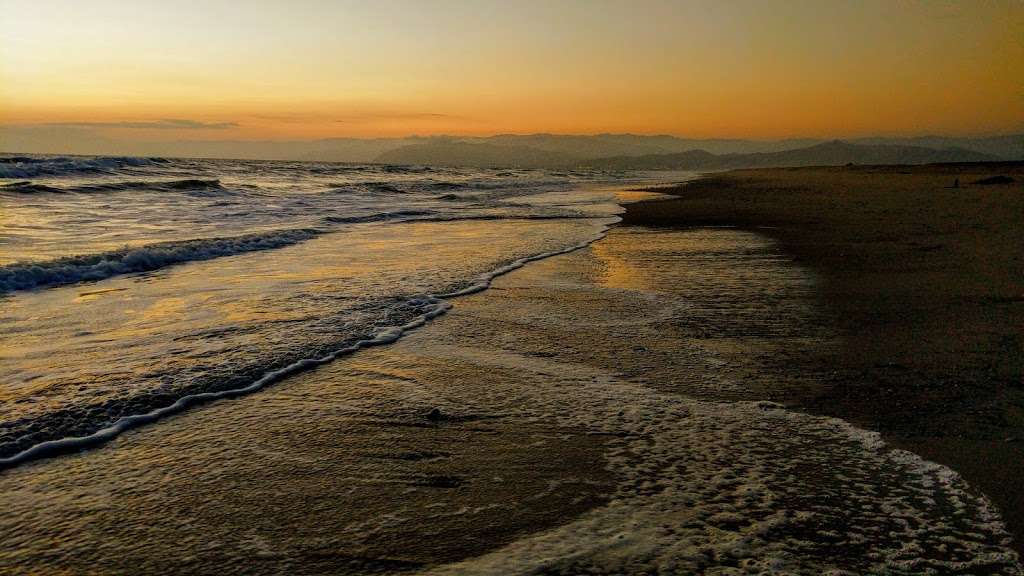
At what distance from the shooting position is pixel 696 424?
3.62 metres

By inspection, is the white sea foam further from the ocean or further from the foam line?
the foam line

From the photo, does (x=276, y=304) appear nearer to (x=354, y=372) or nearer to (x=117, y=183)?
(x=354, y=372)

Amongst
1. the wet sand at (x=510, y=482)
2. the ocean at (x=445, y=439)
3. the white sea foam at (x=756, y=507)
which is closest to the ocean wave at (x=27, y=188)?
the ocean at (x=445, y=439)

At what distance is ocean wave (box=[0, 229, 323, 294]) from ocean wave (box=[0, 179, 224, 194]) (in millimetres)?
14154

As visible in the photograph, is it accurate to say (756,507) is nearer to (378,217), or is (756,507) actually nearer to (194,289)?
(194,289)

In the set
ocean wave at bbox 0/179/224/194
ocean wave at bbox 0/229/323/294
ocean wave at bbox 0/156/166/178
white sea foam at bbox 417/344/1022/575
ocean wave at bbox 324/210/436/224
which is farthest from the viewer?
ocean wave at bbox 0/156/166/178

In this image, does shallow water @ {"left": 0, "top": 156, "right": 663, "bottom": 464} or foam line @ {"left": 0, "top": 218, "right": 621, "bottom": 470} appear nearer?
foam line @ {"left": 0, "top": 218, "right": 621, "bottom": 470}

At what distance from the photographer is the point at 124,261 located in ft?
30.7

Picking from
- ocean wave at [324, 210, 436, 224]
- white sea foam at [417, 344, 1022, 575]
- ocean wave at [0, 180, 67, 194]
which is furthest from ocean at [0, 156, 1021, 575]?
ocean wave at [0, 180, 67, 194]

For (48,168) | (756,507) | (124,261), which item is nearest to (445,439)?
(756,507)

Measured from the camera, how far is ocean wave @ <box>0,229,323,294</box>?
317 inches

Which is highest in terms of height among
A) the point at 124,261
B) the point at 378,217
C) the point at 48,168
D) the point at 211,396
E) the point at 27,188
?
the point at 48,168

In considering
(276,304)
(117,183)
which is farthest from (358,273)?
(117,183)

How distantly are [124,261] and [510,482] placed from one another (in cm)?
845
